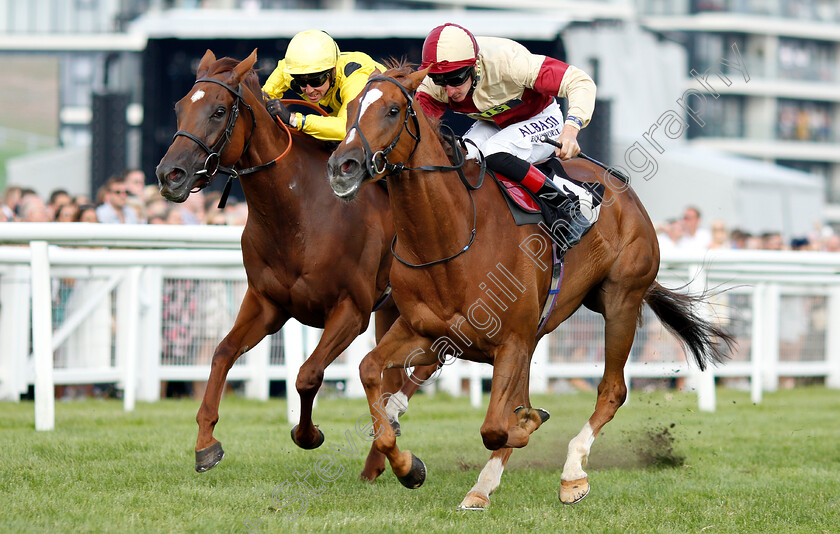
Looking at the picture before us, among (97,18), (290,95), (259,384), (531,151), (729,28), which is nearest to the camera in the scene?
(531,151)

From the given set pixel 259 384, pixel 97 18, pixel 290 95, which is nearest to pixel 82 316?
pixel 259 384

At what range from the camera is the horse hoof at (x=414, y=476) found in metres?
4.22

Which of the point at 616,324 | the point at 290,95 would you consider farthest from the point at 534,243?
the point at 290,95

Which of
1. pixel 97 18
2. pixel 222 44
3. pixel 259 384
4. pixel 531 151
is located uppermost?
pixel 97 18

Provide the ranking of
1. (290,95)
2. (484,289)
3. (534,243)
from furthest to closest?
(290,95) → (534,243) → (484,289)

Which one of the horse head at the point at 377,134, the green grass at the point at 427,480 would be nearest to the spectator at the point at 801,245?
the green grass at the point at 427,480

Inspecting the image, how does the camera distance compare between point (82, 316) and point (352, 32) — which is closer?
point (82, 316)

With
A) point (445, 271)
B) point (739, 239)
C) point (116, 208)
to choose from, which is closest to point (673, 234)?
point (739, 239)

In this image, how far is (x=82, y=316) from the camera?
24.2 ft

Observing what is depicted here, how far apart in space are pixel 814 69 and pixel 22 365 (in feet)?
143

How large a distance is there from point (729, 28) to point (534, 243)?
4145cm

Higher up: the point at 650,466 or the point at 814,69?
the point at 814,69

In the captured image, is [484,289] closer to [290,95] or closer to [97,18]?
[290,95]

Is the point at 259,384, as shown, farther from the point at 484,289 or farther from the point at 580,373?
the point at 484,289
